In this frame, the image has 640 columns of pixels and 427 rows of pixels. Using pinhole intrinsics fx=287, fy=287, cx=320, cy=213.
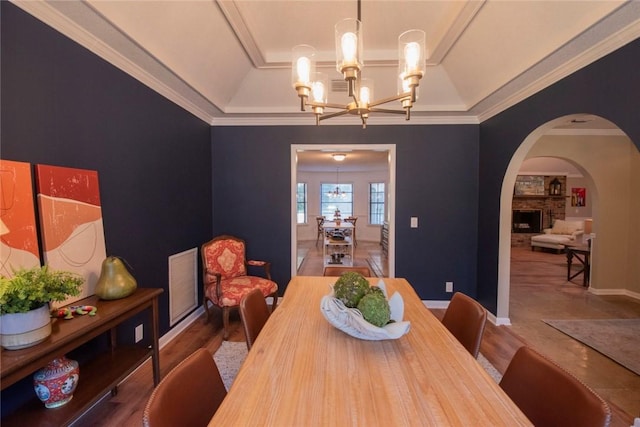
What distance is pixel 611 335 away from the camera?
9.55 ft

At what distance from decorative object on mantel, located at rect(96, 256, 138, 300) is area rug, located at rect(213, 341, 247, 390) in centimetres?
99

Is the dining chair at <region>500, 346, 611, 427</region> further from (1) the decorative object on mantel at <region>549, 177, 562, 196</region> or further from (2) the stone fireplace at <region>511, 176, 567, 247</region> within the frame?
(1) the decorative object on mantel at <region>549, 177, 562, 196</region>

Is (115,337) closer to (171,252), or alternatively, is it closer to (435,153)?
(171,252)

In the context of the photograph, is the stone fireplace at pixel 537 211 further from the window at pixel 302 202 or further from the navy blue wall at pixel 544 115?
the navy blue wall at pixel 544 115

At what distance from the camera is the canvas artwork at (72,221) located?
1.60 metres

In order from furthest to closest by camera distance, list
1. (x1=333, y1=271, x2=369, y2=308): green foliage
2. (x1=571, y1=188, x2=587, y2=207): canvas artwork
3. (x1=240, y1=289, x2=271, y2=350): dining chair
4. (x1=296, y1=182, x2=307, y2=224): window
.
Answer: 1. (x1=296, y1=182, x2=307, y2=224): window
2. (x1=571, y1=188, x2=587, y2=207): canvas artwork
3. (x1=240, y1=289, x2=271, y2=350): dining chair
4. (x1=333, y1=271, x2=369, y2=308): green foliage

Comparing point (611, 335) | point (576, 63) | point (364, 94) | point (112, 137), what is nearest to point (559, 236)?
point (611, 335)

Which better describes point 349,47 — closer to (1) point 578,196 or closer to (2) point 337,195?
(2) point 337,195

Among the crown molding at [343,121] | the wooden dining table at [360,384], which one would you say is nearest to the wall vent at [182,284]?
the crown molding at [343,121]

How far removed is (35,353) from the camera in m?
1.18

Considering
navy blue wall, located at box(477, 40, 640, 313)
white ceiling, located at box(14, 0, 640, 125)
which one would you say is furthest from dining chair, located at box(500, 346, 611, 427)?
white ceiling, located at box(14, 0, 640, 125)

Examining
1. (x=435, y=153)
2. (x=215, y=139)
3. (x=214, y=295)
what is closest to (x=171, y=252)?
(x=214, y=295)

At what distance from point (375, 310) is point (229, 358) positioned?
188cm

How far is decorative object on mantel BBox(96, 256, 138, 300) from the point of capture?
178 cm
